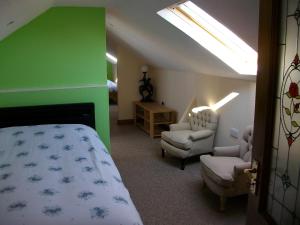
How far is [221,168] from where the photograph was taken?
291 centimetres

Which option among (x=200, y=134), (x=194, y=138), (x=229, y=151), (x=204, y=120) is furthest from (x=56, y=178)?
(x=204, y=120)

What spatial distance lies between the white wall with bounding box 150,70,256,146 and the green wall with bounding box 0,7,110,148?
1585mm

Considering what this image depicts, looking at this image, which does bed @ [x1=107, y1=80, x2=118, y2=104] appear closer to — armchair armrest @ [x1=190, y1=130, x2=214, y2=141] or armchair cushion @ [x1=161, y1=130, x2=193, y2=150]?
armchair cushion @ [x1=161, y1=130, x2=193, y2=150]

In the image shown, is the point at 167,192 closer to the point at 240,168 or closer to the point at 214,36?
the point at 240,168

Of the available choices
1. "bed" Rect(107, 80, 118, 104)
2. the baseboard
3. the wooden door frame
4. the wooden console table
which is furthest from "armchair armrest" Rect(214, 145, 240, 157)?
"bed" Rect(107, 80, 118, 104)

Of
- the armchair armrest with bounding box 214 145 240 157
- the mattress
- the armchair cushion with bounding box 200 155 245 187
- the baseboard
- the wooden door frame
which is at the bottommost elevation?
the baseboard

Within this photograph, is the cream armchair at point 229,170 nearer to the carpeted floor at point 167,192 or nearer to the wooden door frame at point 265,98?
the carpeted floor at point 167,192

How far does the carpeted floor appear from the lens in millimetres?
2756

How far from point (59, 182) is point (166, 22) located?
1895 millimetres

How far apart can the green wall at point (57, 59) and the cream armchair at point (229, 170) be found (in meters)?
Result: 1.61

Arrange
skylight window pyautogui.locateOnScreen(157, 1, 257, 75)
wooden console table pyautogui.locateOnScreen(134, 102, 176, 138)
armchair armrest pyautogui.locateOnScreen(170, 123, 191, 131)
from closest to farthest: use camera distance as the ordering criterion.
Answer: skylight window pyautogui.locateOnScreen(157, 1, 257, 75) → armchair armrest pyautogui.locateOnScreen(170, 123, 191, 131) → wooden console table pyautogui.locateOnScreen(134, 102, 176, 138)

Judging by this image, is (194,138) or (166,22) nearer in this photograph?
(166,22)

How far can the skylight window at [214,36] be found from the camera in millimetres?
2846

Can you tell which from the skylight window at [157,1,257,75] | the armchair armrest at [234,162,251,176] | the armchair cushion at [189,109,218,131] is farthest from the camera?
the armchair cushion at [189,109,218,131]
